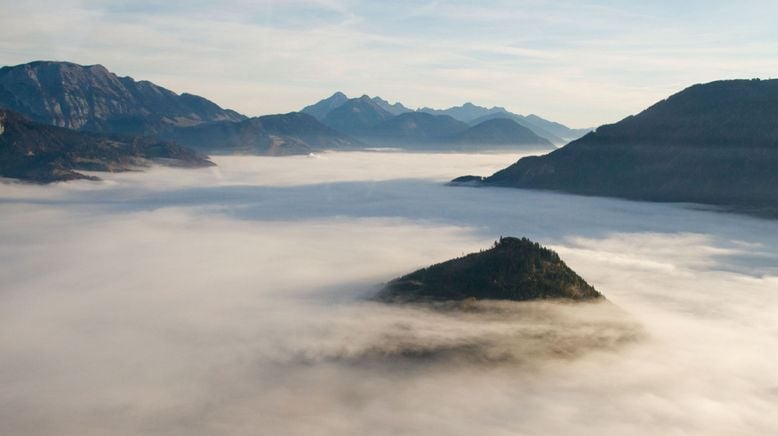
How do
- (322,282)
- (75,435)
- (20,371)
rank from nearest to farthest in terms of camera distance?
(75,435) < (20,371) < (322,282)

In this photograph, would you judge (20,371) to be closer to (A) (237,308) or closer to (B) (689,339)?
(A) (237,308)

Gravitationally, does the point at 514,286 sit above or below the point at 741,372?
above

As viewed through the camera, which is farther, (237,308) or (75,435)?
(237,308)

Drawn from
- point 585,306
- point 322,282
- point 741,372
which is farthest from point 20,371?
point 741,372

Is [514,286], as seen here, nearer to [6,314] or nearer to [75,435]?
[75,435]

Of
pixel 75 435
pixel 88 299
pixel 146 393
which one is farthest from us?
pixel 88 299

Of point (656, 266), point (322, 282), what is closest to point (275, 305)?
point (322, 282)
